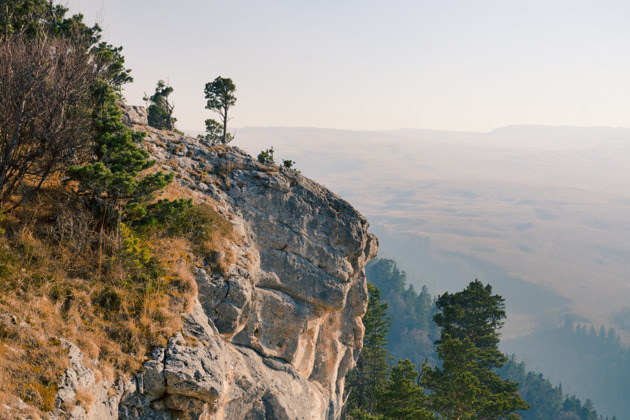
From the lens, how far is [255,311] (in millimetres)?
18172

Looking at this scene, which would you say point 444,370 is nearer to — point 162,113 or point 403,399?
point 403,399

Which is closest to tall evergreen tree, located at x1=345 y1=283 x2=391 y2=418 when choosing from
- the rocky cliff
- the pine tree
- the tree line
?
the tree line

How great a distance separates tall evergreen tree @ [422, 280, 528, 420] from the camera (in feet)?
94.4

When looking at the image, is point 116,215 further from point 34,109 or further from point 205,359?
point 205,359

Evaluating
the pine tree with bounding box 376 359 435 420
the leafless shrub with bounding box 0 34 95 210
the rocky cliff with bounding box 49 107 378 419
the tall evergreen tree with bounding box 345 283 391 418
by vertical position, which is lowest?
the tall evergreen tree with bounding box 345 283 391 418

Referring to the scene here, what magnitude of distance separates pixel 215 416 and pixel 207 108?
40.8 metres

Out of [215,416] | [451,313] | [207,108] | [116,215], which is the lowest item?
[451,313]

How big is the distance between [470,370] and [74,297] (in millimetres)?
35382

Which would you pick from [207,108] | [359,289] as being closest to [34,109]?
[359,289]

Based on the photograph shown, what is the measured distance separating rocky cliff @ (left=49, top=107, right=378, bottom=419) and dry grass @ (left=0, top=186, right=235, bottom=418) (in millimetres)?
386

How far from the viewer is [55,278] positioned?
9.46 m

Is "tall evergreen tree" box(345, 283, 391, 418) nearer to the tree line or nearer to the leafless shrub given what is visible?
the tree line

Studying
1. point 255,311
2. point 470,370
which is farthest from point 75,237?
point 470,370

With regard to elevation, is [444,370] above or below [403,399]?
above
